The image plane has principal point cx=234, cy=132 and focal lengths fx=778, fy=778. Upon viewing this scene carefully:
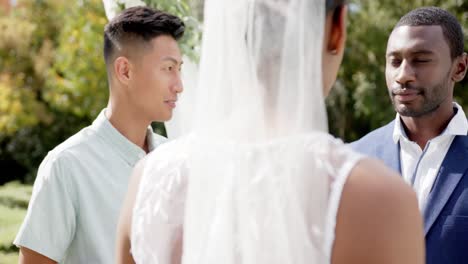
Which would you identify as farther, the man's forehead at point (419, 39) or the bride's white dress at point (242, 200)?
the man's forehead at point (419, 39)

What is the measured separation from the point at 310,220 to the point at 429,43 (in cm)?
185

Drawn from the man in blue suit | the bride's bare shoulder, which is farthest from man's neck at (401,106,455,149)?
the bride's bare shoulder

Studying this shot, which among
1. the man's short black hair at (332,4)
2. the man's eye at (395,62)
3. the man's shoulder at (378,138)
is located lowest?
the man's shoulder at (378,138)

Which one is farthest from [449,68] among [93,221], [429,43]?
[93,221]

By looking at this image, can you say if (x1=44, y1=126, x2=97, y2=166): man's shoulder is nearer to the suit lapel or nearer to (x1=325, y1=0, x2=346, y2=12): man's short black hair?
the suit lapel

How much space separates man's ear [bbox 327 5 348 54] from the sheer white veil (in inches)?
1.6

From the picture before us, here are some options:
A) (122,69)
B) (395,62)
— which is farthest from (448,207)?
(122,69)

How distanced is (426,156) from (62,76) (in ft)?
70.3

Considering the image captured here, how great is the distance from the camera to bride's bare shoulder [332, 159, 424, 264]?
1.64 meters

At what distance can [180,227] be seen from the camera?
1942 mm

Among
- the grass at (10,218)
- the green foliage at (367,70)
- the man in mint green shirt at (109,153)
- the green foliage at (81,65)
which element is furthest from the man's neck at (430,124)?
the green foliage at (367,70)

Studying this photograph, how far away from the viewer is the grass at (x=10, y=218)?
32.8 feet

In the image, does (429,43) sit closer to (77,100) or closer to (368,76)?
(77,100)

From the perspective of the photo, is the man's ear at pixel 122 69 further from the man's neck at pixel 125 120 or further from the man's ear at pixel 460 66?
the man's ear at pixel 460 66
